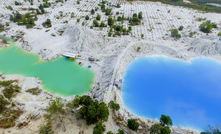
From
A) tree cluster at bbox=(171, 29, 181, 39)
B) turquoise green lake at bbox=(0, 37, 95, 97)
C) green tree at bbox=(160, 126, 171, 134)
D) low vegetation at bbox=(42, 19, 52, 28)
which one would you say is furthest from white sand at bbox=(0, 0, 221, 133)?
green tree at bbox=(160, 126, 171, 134)

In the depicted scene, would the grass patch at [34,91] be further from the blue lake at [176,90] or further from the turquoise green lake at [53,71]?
the blue lake at [176,90]

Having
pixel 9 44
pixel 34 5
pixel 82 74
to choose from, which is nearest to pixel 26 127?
pixel 82 74

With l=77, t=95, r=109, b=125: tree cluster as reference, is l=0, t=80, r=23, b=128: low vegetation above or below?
below

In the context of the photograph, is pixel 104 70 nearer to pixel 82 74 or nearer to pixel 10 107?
pixel 82 74

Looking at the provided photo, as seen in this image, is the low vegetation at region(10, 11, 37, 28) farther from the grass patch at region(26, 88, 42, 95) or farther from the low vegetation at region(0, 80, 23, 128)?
the grass patch at region(26, 88, 42, 95)

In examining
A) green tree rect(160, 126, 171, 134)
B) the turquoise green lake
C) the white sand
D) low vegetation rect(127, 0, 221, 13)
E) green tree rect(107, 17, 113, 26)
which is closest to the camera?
green tree rect(160, 126, 171, 134)

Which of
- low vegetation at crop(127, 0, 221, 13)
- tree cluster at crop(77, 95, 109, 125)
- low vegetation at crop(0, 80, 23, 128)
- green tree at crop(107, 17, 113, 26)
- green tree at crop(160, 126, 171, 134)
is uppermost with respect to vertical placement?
low vegetation at crop(127, 0, 221, 13)

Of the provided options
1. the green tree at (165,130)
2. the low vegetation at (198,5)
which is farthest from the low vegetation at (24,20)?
the low vegetation at (198,5)
